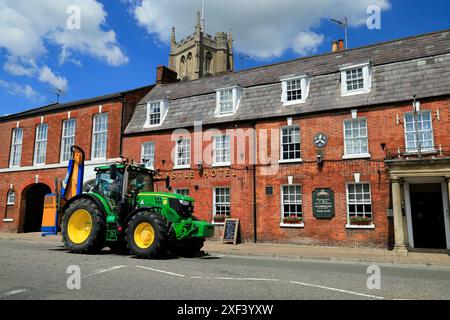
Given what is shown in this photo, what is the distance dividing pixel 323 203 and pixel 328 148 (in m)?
2.62

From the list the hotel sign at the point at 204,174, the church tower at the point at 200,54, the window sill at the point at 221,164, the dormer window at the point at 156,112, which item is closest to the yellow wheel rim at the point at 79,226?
the hotel sign at the point at 204,174

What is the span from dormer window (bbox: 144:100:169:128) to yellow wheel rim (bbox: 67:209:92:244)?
35.8 feet

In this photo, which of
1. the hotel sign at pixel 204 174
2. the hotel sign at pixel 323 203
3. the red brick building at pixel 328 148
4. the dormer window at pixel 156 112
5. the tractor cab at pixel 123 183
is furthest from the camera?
the dormer window at pixel 156 112

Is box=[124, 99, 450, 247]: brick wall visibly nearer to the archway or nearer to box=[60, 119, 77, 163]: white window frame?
box=[60, 119, 77, 163]: white window frame

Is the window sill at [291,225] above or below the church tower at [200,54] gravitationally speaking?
below

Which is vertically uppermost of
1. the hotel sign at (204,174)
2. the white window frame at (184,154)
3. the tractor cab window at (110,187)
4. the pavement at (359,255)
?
the white window frame at (184,154)

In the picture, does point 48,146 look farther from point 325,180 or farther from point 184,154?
point 325,180

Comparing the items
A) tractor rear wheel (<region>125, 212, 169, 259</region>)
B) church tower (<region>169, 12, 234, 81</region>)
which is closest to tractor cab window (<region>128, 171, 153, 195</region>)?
tractor rear wheel (<region>125, 212, 169, 259</region>)

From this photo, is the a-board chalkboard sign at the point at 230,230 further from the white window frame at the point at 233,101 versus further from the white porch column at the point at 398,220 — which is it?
the white porch column at the point at 398,220

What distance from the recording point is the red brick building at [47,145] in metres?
23.3

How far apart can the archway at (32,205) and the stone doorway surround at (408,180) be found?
22.2m
